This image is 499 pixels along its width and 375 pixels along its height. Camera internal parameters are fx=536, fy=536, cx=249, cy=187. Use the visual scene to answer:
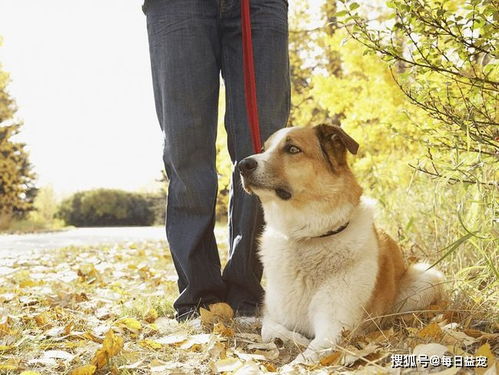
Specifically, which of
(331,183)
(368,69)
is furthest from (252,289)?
(368,69)

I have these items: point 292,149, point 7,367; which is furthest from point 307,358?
point 7,367

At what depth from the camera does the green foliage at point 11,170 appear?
1855 centimetres

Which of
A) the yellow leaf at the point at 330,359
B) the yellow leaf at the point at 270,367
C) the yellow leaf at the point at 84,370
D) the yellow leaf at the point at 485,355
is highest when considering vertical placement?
the yellow leaf at the point at 485,355

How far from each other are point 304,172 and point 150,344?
1071 millimetres

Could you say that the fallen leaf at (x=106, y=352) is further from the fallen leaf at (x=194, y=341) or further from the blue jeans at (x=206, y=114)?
the blue jeans at (x=206, y=114)

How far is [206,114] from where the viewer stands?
2992 mm

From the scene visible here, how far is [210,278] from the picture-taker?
309 centimetres

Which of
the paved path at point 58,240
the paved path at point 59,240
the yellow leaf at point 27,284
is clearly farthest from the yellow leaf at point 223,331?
the paved path at point 58,240

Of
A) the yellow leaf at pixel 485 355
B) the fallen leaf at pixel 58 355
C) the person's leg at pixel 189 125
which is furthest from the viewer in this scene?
the person's leg at pixel 189 125

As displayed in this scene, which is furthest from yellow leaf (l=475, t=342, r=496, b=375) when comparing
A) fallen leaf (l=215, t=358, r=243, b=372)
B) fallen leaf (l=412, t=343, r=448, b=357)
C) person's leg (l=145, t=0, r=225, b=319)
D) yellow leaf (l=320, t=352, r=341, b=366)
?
person's leg (l=145, t=0, r=225, b=319)

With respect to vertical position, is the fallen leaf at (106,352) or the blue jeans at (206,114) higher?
the blue jeans at (206,114)

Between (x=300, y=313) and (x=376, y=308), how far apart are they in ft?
1.13

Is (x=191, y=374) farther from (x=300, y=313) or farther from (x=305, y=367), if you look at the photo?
(x=300, y=313)

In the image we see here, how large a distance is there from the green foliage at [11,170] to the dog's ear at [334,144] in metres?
17.9
